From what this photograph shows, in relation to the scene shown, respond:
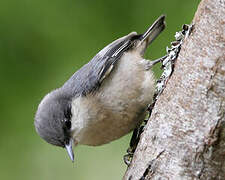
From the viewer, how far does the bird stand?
3.50 metres

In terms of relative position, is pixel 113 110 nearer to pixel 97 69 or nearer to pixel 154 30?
pixel 97 69

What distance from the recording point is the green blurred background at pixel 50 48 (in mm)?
3500

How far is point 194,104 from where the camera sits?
229 centimetres

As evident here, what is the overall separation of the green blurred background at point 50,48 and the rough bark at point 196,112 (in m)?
1.09

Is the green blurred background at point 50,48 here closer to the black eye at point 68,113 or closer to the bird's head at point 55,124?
the bird's head at point 55,124

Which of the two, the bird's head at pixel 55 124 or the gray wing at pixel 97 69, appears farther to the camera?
the gray wing at pixel 97 69

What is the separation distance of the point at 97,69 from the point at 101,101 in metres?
0.38

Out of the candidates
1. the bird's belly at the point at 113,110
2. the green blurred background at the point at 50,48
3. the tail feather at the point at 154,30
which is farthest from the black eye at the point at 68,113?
the tail feather at the point at 154,30

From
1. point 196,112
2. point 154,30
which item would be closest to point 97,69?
point 154,30

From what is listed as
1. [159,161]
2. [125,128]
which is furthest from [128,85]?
[159,161]

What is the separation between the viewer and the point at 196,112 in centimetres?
228

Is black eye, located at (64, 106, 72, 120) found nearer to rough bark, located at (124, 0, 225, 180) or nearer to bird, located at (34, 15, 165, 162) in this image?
bird, located at (34, 15, 165, 162)

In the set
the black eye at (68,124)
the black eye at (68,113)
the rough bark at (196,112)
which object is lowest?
the rough bark at (196,112)

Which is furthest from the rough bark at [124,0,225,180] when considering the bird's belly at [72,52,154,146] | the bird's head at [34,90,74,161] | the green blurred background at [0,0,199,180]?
the bird's head at [34,90,74,161]
